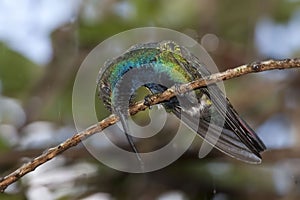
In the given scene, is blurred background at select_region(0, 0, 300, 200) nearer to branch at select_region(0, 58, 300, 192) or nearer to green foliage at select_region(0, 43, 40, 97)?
green foliage at select_region(0, 43, 40, 97)

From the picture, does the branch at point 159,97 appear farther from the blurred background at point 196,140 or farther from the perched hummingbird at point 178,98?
the blurred background at point 196,140

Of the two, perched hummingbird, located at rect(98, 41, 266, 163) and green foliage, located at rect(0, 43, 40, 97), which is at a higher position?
green foliage, located at rect(0, 43, 40, 97)

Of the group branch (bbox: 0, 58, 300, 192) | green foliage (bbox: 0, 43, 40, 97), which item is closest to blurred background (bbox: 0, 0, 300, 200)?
green foliage (bbox: 0, 43, 40, 97)

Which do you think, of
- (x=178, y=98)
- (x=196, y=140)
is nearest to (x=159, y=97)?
Result: (x=178, y=98)

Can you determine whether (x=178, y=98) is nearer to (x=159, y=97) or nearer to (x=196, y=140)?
(x=159, y=97)

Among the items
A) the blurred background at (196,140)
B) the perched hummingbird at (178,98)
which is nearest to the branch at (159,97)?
the perched hummingbird at (178,98)

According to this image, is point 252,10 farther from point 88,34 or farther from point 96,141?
point 96,141

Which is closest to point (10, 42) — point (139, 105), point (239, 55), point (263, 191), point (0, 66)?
point (0, 66)
